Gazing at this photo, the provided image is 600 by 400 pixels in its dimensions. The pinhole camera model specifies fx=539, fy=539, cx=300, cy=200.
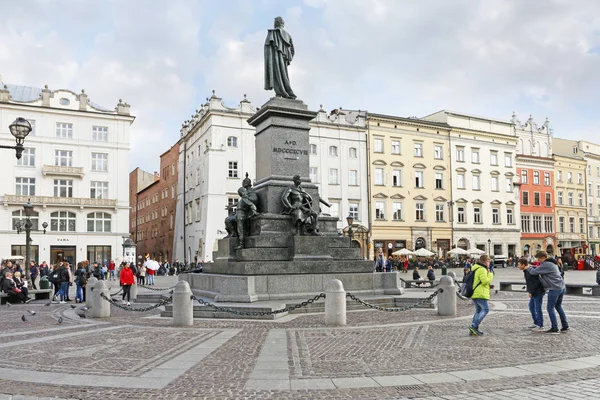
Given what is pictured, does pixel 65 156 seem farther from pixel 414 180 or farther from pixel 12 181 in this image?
pixel 414 180

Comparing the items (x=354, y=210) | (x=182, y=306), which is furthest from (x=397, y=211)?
(x=182, y=306)

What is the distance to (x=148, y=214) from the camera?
74.8m

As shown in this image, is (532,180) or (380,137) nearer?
(380,137)

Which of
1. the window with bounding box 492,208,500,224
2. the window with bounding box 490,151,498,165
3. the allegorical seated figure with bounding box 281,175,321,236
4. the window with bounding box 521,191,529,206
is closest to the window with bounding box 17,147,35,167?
Result: the allegorical seated figure with bounding box 281,175,321,236

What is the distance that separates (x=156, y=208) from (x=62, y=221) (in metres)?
21.4

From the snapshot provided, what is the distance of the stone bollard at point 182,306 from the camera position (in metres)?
11.4

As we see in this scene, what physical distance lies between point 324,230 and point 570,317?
23.1ft

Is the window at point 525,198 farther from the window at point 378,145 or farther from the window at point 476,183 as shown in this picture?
the window at point 378,145

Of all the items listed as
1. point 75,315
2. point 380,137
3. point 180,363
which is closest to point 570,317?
point 180,363

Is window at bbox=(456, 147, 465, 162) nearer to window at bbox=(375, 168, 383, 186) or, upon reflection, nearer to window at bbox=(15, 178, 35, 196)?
window at bbox=(375, 168, 383, 186)

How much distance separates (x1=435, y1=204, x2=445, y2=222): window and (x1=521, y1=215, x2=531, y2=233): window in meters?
12.5

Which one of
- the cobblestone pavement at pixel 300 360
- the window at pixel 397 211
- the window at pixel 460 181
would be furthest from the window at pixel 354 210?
the cobblestone pavement at pixel 300 360

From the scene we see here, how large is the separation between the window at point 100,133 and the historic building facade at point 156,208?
1046 cm

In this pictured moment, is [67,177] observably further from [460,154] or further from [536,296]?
[536,296]
